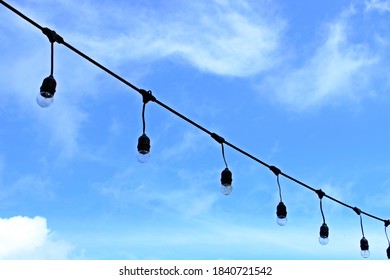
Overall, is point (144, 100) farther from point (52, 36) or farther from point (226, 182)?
point (226, 182)

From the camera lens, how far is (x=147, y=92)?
5148mm

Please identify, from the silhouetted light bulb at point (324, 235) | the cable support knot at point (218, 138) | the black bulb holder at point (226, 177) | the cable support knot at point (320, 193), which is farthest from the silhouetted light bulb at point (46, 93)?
the silhouetted light bulb at point (324, 235)

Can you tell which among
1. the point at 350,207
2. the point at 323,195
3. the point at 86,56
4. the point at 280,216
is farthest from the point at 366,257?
the point at 86,56

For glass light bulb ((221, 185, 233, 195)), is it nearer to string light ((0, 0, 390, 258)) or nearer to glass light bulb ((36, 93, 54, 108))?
string light ((0, 0, 390, 258))

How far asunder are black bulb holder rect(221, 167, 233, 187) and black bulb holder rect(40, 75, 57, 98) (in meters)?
2.67

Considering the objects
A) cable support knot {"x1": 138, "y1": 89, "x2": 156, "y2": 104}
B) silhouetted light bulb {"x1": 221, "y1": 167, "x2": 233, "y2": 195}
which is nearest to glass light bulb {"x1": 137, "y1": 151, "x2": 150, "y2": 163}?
cable support knot {"x1": 138, "y1": 89, "x2": 156, "y2": 104}

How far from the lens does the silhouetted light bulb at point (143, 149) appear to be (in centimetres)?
515

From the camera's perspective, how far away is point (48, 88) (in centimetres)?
422

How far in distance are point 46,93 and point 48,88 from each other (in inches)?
1.8

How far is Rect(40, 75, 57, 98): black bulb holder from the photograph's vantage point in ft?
13.8

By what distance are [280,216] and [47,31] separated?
4481 mm

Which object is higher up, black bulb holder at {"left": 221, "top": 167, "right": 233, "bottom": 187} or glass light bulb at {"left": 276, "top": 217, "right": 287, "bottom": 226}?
black bulb holder at {"left": 221, "top": 167, "right": 233, "bottom": 187}

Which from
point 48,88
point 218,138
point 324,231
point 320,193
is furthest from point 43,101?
point 324,231
